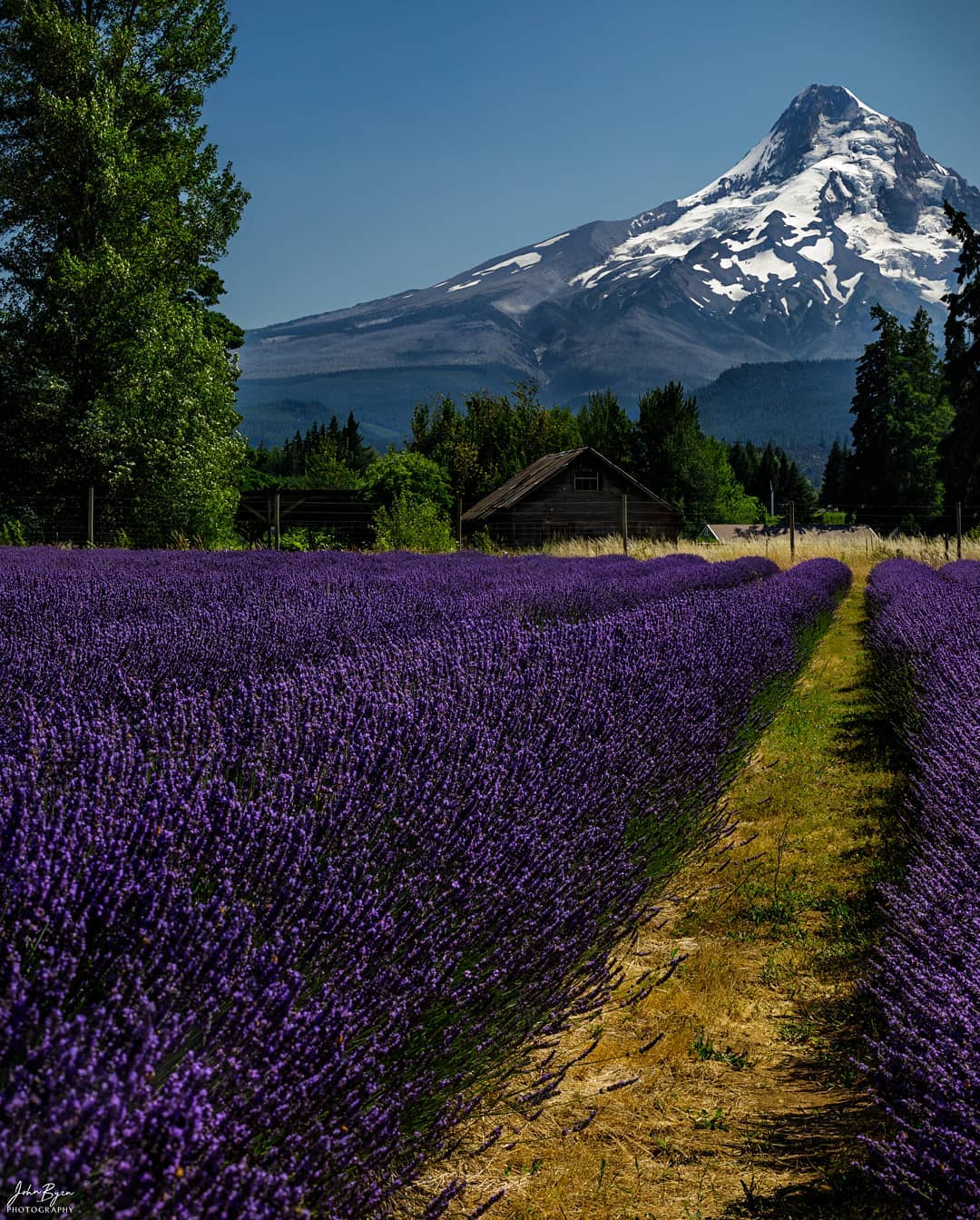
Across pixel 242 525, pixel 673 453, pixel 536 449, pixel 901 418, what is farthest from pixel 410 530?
pixel 901 418

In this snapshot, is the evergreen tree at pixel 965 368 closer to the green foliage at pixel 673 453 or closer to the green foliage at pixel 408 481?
the green foliage at pixel 673 453

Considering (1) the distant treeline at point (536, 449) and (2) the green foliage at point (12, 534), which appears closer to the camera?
(2) the green foliage at point (12, 534)

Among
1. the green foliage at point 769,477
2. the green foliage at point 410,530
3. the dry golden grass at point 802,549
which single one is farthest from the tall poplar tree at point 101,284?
the green foliage at point 769,477

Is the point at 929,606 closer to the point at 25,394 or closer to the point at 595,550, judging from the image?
the point at 595,550

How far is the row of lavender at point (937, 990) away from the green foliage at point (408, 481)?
19456 millimetres

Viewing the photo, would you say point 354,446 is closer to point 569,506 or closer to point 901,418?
point 901,418

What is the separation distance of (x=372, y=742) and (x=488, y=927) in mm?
521

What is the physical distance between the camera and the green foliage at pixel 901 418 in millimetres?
53312

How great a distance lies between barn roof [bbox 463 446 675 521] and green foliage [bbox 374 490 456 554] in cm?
1037

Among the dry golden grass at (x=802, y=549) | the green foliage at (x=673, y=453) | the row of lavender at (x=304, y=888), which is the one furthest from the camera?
the green foliage at (x=673, y=453)

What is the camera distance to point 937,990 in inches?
65.4

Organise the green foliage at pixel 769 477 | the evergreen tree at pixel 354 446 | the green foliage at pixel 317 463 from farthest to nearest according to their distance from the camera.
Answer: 1. the green foliage at pixel 769 477
2. the evergreen tree at pixel 354 446
3. the green foliage at pixel 317 463
